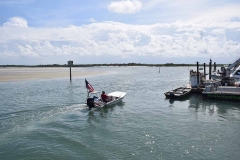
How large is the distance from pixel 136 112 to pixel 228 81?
62.4 feet

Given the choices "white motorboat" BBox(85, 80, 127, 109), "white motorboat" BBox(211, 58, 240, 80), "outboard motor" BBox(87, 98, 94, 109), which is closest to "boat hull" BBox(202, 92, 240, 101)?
"white motorboat" BBox(211, 58, 240, 80)

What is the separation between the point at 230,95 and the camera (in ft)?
90.9

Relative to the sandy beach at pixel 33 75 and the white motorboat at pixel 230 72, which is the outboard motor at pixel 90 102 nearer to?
the white motorboat at pixel 230 72

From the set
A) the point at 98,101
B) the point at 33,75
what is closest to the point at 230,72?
the point at 98,101

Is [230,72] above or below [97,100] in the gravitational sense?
above

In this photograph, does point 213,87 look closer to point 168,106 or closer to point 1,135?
point 168,106

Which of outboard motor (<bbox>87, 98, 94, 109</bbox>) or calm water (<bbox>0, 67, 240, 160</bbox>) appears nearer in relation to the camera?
calm water (<bbox>0, 67, 240, 160</bbox>)

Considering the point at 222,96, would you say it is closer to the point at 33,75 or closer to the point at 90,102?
the point at 90,102

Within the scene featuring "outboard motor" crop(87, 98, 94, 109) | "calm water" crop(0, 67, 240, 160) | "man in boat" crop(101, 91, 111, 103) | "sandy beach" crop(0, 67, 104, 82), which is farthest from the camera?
"sandy beach" crop(0, 67, 104, 82)

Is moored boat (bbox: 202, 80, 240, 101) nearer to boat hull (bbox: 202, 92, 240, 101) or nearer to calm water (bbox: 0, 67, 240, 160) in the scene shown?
boat hull (bbox: 202, 92, 240, 101)

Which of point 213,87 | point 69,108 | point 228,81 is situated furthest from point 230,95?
point 69,108

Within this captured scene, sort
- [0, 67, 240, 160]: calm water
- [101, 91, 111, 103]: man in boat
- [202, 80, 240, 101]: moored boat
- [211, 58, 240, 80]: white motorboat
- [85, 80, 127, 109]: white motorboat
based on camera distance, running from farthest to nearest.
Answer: [211, 58, 240, 80]: white motorboat
[202, 80, 240, 101]: moored boat
[101, 91, 111, 103]: man in boat
[85, 80, 127, 109]: white motorboat
[0, 67, 240, 160]: calm water

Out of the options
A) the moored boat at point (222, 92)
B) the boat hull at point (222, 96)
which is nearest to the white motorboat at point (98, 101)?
the boat hull at point (222, 96)

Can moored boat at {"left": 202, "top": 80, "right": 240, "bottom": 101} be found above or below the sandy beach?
below
